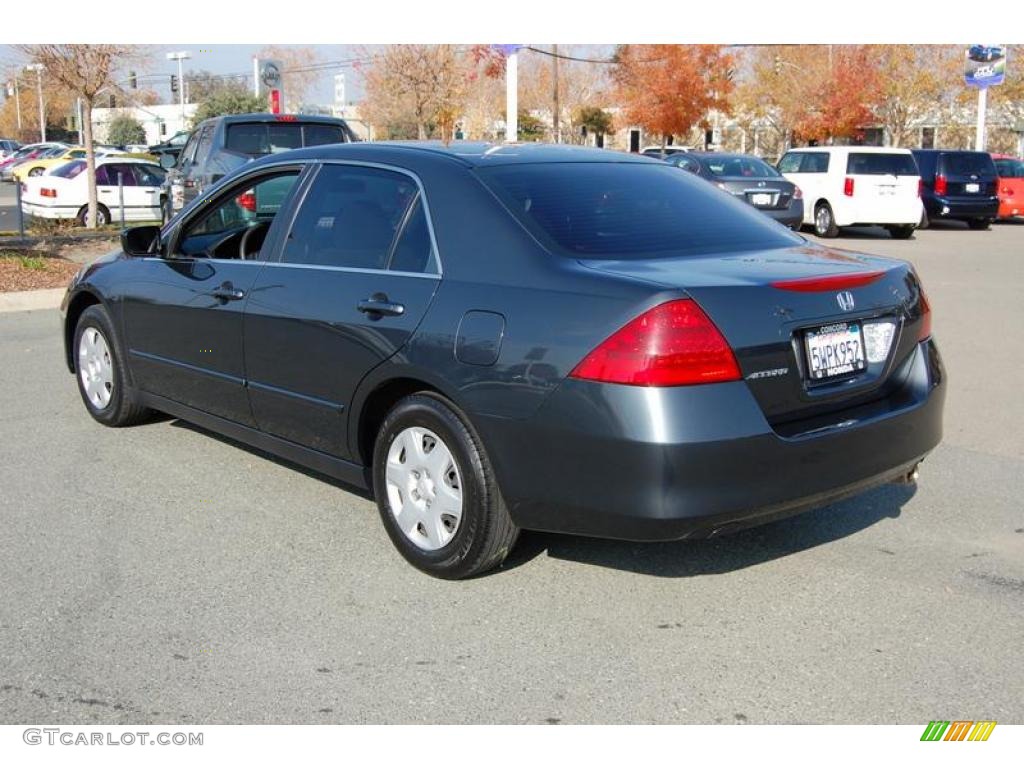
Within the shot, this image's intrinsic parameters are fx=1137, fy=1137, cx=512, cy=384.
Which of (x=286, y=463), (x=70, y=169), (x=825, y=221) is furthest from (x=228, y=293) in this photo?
(x=70, y=169)

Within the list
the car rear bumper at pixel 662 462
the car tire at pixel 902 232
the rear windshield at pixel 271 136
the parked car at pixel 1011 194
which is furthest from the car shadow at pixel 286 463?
the parked car at pixel 1011 194

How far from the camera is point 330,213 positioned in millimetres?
5020

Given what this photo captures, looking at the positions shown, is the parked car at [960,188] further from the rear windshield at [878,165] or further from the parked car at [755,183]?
the parked car at [755,183]

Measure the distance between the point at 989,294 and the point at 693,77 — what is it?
34.5 metres

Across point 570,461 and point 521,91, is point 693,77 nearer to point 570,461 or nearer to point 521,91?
point 521,91

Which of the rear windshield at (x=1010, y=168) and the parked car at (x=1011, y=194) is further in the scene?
the rear windshield at (x=1010, y=168)

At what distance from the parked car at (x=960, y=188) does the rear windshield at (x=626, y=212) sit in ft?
67.5

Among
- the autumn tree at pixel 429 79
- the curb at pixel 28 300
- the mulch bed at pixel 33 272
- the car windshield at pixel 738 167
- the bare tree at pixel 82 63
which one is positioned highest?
the autumn tree at pixel 429 79

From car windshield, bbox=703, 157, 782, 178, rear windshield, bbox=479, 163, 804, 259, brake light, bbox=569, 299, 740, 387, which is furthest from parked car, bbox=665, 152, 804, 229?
brake light, bbox=569, 299, 740, 387

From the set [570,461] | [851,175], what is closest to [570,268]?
[570,461]

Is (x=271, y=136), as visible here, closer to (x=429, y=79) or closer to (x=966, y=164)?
(x=966, y=164)

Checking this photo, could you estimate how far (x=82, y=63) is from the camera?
18.8 meters

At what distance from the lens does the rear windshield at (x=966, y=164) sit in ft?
78.7

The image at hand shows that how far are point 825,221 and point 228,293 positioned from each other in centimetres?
1825
